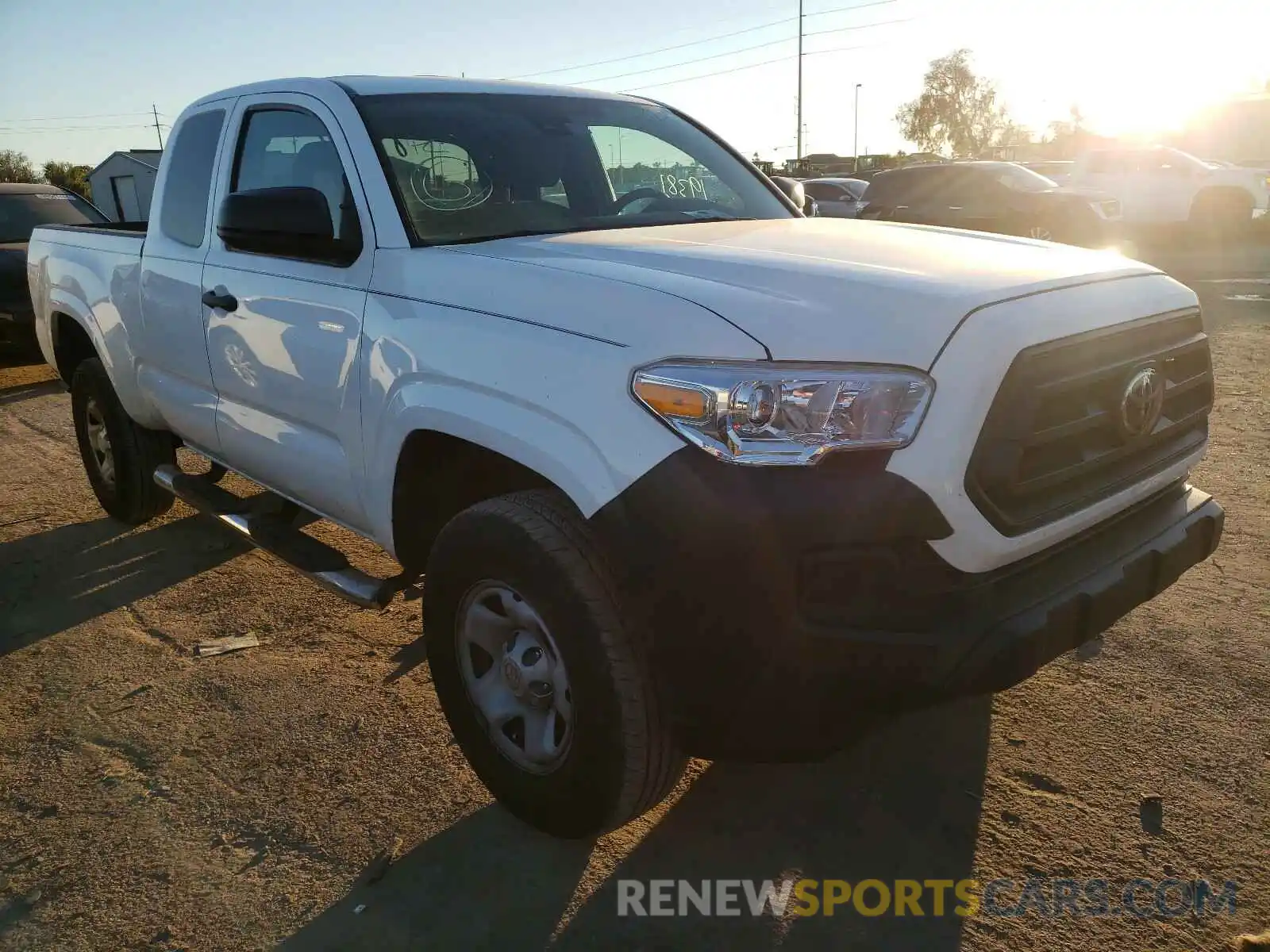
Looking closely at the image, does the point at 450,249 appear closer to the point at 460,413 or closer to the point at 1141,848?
the point at 460,413

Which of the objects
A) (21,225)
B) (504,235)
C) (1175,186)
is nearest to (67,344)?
(504,235)

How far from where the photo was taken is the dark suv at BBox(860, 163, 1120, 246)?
43.0 feet

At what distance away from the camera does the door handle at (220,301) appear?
3383 mm

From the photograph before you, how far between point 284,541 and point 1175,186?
18.5 metres

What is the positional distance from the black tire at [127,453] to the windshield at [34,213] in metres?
5.37

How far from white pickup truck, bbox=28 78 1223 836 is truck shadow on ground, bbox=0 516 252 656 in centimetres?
111

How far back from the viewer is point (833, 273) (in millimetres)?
2236

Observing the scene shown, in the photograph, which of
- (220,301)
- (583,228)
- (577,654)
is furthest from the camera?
(220,301)

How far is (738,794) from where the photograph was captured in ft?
8.88

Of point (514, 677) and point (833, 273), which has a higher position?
point (833, 273)

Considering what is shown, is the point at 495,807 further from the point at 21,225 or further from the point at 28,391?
the point at 21,225

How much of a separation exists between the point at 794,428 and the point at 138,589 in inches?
135

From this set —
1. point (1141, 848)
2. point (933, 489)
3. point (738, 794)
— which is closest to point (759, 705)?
point (933, 489)

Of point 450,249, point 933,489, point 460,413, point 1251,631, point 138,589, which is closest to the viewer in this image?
point 933,489
